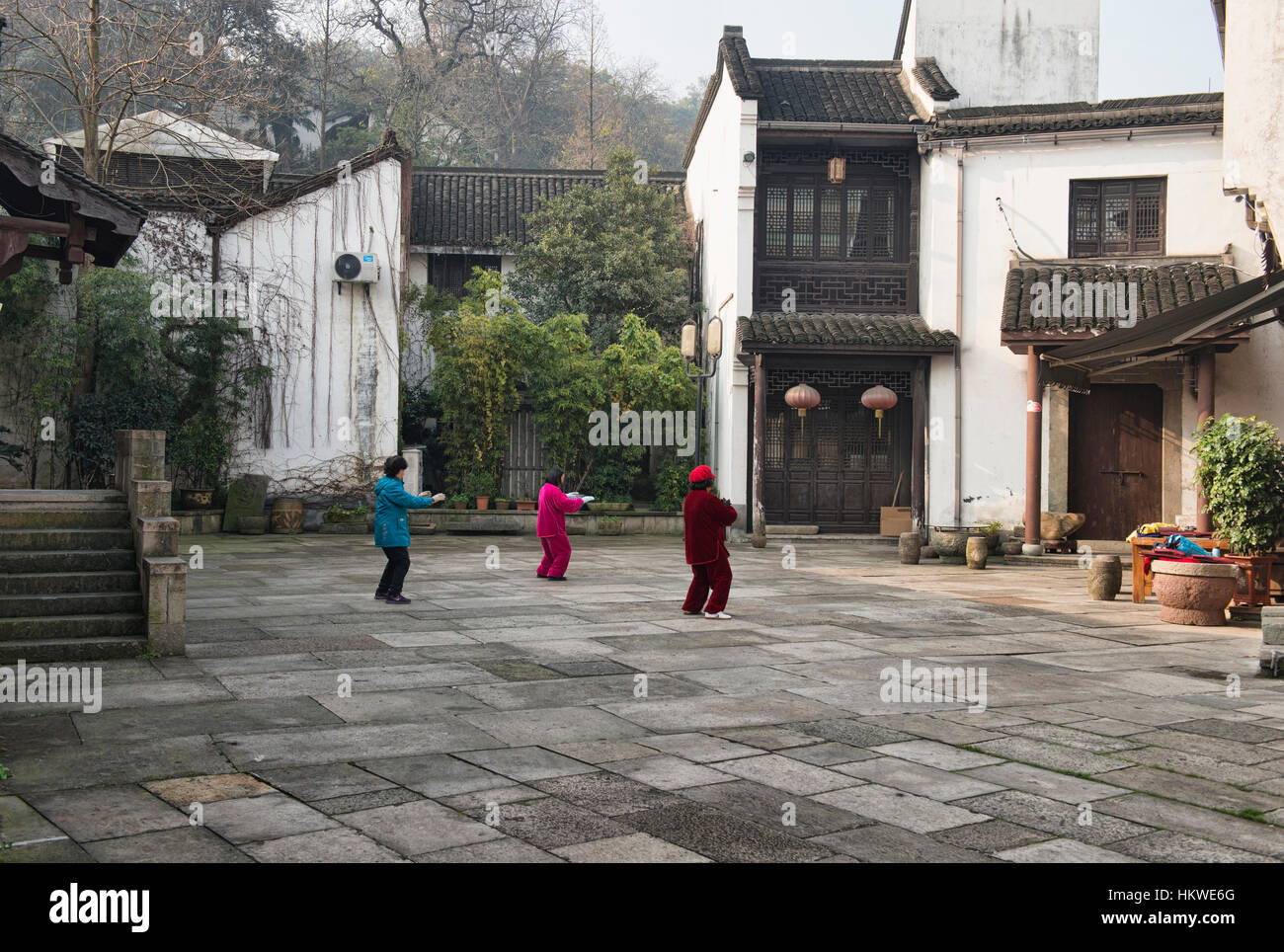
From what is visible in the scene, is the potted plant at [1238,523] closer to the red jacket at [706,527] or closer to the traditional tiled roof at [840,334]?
the red jacket at [706,527]

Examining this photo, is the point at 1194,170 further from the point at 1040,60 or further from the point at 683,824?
the point at 683,824

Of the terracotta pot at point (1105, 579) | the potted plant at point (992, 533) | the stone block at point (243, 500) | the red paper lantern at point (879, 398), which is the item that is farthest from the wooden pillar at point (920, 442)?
the stone block at point (243, 500)

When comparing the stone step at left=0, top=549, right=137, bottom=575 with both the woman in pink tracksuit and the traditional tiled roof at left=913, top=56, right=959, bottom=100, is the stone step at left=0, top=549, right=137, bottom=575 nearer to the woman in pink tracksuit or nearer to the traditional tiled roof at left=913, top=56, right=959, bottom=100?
the woman in pink tracksuit

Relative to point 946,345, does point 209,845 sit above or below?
below

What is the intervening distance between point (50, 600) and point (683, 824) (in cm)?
570

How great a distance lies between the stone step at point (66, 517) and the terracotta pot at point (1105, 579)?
9.43 metres

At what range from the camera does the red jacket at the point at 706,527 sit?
10359 millimetres

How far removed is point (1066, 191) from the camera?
17781mm

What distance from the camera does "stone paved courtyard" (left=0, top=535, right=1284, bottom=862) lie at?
4.48 m

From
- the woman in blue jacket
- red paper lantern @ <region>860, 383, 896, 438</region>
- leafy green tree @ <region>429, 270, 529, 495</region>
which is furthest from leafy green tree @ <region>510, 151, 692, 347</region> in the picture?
the woman in blue jacket

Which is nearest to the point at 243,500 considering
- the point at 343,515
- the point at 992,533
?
the point at 343,515

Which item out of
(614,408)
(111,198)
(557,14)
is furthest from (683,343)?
(557,14)

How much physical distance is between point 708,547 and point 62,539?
523 centimetres

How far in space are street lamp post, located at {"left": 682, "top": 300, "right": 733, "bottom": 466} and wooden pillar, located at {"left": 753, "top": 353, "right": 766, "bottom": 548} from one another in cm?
78
